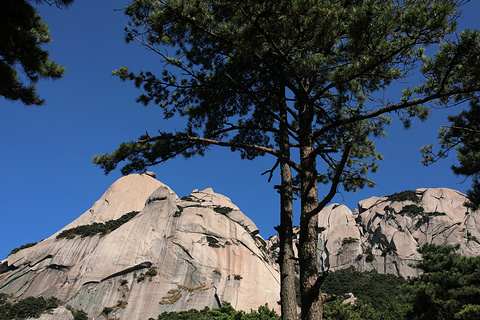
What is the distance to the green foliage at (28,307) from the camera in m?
38.9

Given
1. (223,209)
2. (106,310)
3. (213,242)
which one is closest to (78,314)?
(106,310)

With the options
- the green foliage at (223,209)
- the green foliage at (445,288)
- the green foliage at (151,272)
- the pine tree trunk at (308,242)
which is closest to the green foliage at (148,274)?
the green foliage at (151,272)

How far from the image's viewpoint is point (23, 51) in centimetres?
565

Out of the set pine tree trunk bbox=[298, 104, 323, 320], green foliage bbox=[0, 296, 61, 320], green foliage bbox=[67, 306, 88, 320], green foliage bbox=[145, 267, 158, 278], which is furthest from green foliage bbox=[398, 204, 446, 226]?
pine tree trunk bbox=[298, 104, 323, 320]

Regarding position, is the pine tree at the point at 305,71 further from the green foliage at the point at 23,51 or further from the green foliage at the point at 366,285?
the green foliage at the point at 366,285

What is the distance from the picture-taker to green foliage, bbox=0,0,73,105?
5328mm

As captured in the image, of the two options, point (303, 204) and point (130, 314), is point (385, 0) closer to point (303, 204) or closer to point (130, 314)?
point (303, 204)

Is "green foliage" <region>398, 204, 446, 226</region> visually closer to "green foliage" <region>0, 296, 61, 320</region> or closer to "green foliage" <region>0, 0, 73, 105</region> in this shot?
"green foliage" <region>0, 296, 61, 320</region>

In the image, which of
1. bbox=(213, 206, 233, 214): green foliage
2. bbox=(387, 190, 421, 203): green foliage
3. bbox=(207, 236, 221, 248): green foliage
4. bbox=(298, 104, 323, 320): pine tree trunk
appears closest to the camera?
bbox=(298, 104, 323, 320): pine tree trunk

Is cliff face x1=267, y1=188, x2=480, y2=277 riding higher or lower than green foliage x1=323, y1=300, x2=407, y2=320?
higher

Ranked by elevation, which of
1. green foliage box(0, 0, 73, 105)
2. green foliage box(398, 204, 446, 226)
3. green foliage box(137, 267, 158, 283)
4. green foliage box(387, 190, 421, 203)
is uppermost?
green foliage box(387, 190, 421, 203)

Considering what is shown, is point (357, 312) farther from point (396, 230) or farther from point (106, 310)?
point (396, 230)

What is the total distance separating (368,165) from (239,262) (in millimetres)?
38942

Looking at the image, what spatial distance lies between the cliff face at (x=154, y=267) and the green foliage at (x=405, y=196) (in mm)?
33409
